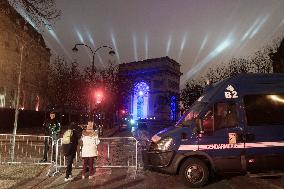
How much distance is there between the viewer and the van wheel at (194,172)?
9500mm

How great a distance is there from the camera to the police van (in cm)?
942

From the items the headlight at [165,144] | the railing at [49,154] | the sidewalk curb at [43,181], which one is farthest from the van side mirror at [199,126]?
the sidewalk curb at [43,181]

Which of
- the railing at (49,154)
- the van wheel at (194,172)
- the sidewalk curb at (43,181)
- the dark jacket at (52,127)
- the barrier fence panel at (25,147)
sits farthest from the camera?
the barrier fence panel at (25,147)

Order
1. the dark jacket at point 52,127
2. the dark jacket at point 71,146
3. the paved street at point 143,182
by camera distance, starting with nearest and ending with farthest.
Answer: the paved street at point 143,182 < the dark jacket at point 71,146 < the dark jacket at point 52,127

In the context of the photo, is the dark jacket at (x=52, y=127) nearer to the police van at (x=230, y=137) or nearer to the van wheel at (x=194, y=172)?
the police van at (x=230, y=137)

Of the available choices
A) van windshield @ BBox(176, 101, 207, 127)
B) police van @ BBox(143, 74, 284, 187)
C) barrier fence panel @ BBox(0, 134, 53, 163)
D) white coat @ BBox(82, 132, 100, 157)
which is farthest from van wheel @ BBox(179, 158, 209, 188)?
barrier fence panel @ BBox(0, 134, 53, 163)

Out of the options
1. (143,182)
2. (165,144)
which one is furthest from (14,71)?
(165,144)

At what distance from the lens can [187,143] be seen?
9508 millimetres

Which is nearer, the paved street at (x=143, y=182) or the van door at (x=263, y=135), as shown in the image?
the van door at (x=263, y=135)

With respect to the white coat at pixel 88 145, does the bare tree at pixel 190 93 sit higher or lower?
higher

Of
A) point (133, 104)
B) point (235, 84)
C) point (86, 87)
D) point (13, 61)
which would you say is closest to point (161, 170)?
point (235, 84)

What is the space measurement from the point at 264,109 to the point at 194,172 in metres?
2.42

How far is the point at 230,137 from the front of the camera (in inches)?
372

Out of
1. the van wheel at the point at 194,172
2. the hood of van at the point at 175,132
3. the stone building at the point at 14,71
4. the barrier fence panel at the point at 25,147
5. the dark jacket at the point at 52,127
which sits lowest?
the van wheel at the point at 194,172
